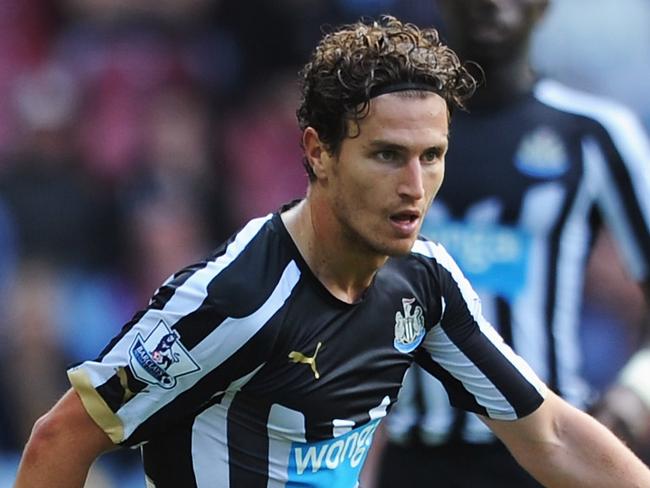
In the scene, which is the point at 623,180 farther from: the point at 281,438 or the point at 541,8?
the point at 281,438

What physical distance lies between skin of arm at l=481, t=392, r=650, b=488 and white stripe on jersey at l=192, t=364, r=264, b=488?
728mm

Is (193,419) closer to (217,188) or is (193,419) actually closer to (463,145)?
(463,145)

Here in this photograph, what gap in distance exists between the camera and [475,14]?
216 inches

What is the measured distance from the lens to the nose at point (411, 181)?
3516mm

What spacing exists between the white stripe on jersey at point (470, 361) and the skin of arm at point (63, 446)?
2.78ft

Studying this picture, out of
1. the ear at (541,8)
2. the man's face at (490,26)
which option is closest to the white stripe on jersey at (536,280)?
the man's face at (490,26)

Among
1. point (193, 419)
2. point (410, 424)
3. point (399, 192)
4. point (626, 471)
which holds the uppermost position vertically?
point (399, 192)

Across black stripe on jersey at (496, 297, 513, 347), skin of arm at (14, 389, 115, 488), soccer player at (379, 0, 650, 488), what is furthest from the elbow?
black stripe on jersey at (496, 297, 513, 347)

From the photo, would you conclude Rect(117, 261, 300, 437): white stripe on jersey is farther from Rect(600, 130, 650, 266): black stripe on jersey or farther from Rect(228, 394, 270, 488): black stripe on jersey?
Rect(600, 130, 650, 266): black stripe on jersey

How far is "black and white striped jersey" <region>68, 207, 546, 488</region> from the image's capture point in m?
3.49

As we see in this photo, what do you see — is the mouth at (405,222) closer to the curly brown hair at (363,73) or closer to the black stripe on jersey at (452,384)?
the curly brown hair at (363,73)

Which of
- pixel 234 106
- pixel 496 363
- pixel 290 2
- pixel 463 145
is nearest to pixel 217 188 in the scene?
pixel 234 106

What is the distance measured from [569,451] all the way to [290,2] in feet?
17.4

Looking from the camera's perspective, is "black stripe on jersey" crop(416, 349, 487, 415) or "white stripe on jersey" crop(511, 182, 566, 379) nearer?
"black stripe on jersey" crop(416, 349, 487, 415)
